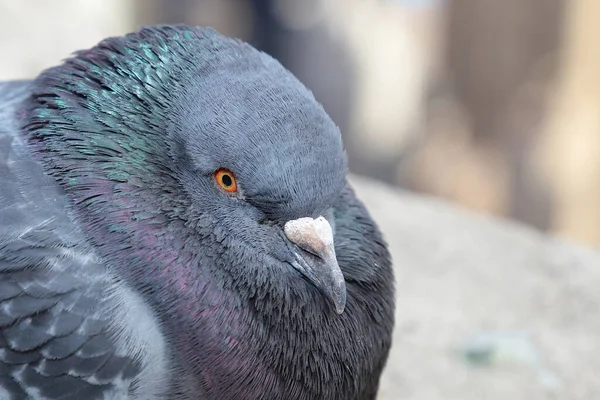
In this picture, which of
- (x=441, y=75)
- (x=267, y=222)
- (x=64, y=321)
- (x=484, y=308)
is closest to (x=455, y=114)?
(x=441, y=75)

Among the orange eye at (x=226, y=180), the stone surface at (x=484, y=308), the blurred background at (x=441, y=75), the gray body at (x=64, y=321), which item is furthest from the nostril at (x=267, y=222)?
the blurred background at (x=441, y=75)

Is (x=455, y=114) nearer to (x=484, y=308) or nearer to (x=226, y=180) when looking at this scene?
(x=484, y=308)

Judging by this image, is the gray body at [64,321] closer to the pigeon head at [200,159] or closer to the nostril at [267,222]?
the pigeon head at [200,159]

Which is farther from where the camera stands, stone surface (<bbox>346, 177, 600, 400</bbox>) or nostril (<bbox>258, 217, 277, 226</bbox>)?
stone surface (<bbox>346, 177, 600, 400</bbox>)

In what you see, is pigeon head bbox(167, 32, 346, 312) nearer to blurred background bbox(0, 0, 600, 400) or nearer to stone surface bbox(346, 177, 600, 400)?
stone surface bbox(346, 177, 600, 400)

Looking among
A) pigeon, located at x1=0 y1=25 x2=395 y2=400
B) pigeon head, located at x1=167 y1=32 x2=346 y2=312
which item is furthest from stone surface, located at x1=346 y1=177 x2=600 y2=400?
pigeon head, located at x1=167 y1=32 x2=346 y2=312

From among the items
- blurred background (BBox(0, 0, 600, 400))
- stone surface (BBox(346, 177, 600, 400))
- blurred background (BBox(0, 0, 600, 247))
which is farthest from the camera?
blurred background (BBox(0, 0, 600, 247))

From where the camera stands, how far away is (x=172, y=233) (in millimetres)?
3738

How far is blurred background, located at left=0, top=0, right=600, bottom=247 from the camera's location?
10.4m

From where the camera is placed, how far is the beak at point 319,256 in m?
3.66

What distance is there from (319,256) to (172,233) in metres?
0.62

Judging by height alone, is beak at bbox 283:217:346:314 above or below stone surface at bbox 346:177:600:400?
above

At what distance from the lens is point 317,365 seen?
3930mm

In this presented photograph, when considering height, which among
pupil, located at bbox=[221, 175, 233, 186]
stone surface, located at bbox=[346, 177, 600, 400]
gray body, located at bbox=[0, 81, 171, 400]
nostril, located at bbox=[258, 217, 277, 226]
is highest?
pupil, located at bbox=[221, 175, 233, 186]
